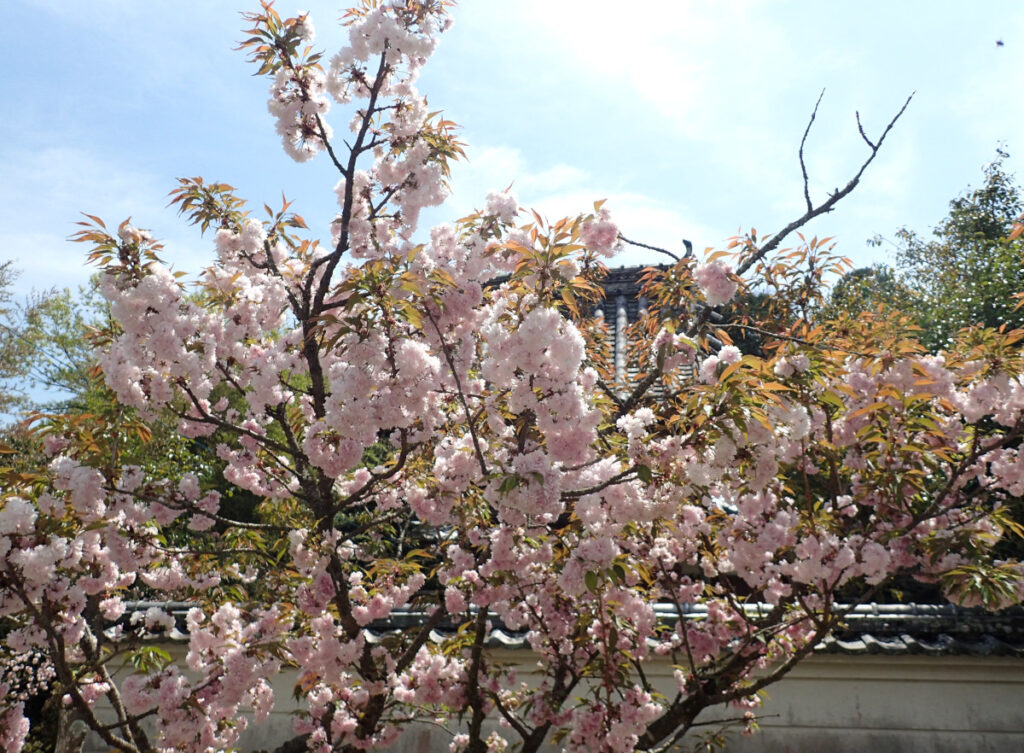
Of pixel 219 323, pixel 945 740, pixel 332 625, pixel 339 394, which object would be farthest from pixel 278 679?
pixel 945 740

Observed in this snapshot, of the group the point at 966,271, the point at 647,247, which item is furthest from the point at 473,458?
the point at 966,271

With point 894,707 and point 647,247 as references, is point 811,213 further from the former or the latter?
point 894,707

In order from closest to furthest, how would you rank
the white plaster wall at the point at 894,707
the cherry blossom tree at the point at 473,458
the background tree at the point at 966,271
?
the cherry blossom tree at the point at 473,458
the white plaster wall at the point at 894,707
the background tree at the point at 966,271

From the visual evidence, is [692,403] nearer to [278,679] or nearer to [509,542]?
[509,542]

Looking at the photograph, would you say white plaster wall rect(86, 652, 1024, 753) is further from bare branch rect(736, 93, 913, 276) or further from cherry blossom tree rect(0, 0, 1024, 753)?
bare branch rect(736, 93, 913, 276)

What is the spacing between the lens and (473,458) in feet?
11.1

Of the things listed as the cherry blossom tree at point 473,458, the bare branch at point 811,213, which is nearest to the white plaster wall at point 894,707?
the cherry blossom tree at point 473,458

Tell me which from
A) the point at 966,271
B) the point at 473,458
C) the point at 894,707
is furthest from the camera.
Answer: the point at 966,271

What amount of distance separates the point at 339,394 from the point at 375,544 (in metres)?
1.97

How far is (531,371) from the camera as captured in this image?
8.66ft

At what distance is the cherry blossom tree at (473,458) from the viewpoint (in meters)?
→ 2.87

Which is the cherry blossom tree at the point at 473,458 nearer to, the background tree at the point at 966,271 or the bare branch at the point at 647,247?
the bare branch at the point at 647,247

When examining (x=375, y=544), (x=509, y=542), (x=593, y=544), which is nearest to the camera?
(x=593, y=544)

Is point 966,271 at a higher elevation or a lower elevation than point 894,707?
higher
